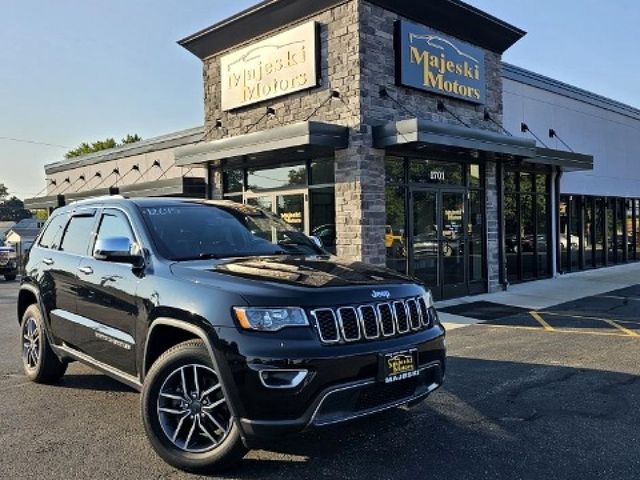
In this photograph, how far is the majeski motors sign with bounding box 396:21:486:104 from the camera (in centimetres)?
1168

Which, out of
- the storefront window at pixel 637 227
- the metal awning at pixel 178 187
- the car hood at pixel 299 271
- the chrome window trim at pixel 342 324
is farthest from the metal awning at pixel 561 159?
the chrome window trim at pixel 342 324

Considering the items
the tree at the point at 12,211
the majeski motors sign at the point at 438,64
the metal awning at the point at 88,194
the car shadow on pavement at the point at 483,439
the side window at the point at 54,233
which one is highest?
the tree at the point at 12,211

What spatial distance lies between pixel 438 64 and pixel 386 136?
280 centimetres

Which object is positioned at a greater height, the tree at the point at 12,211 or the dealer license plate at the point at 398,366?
the tree at the point at 12,211

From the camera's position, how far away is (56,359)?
19.6 ft

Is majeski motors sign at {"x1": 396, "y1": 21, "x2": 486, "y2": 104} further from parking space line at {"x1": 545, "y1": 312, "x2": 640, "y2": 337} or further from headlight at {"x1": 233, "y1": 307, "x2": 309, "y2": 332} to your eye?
headlight at {"x1": 233, "y1": 307, "x2": 309, "y2": 332}

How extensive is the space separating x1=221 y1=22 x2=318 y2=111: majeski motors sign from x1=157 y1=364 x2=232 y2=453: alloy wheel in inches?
346

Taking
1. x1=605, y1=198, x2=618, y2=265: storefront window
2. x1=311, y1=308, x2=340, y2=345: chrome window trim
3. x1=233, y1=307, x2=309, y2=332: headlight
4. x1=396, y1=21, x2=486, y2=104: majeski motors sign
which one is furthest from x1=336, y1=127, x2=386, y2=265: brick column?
x1=605, y1=198, x2=618, y2=265: storefront window

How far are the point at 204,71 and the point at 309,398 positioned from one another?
1276 centimetres

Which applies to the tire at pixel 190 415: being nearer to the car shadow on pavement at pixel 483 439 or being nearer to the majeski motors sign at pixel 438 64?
the car shadow on pavement at pixel 483 439

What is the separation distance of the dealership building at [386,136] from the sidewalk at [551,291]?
489mm

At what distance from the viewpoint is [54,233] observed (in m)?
6.16

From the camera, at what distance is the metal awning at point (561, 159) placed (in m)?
15.0

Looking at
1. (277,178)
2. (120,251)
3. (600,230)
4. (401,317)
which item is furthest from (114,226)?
(600,230)
